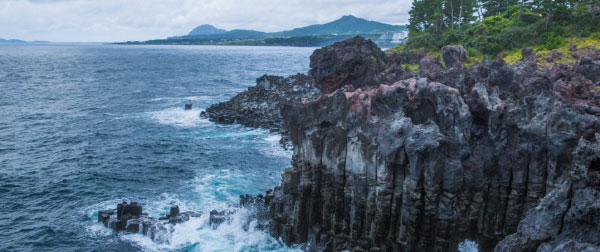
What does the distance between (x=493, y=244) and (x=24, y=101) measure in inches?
3690

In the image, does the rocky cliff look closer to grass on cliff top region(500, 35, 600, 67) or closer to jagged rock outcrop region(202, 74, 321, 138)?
grass on cliff top region(500, 35, 600, 67)

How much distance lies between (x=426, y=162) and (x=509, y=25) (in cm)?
5444

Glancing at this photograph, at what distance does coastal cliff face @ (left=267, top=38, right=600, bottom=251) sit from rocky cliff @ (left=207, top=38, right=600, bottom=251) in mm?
59

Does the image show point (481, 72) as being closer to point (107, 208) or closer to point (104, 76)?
point (107, 208)

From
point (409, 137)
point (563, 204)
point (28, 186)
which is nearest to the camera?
point (563, 204)

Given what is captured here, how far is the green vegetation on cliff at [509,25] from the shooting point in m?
55.6

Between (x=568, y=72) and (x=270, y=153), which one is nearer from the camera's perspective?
(x=568, y=72)

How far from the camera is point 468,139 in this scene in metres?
23.7

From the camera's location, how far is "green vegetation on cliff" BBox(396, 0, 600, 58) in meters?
55.6

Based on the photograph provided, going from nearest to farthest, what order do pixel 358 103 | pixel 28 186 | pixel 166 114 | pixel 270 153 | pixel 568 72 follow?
pixel 358 103 → pixel 568 72 → pixel 28 186 → pixel 270 153 → pixel 166 114

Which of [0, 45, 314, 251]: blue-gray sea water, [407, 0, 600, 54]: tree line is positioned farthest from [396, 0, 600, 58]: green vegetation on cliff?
[0, 45, 314, 251]: blue-gray sea water

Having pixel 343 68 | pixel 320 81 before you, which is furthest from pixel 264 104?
pixel 343 68

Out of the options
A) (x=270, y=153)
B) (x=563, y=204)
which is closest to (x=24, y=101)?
(x=270, y=153)

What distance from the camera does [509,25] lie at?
2643 inches
